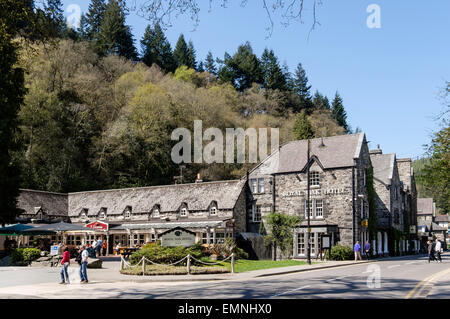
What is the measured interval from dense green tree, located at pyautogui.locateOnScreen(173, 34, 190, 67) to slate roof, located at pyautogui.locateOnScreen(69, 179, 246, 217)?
45.6 metres

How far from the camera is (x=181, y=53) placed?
9419cm

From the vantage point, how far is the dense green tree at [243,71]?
9281 cm

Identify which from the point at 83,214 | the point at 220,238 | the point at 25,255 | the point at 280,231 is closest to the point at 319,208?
the point at 280,231

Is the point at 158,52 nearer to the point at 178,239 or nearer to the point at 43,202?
the point at 43,202

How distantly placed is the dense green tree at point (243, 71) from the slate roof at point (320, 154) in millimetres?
47168

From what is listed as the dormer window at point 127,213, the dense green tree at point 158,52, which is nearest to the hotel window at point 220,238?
the dormer window at point 127,213

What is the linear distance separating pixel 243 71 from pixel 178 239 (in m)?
68.7

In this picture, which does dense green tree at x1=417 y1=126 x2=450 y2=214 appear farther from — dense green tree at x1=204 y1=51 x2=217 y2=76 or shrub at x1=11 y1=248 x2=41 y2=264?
dense green tree at x1=204 y1=51 x2=217 y2=76

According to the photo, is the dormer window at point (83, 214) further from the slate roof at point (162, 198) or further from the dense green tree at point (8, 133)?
the dense green tree at point (8, 133)

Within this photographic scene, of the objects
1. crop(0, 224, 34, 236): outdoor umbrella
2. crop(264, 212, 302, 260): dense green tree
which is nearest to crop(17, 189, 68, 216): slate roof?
crop(0, 224, 34, 236): outdoor umbrella

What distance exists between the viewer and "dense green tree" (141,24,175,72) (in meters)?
87.5
